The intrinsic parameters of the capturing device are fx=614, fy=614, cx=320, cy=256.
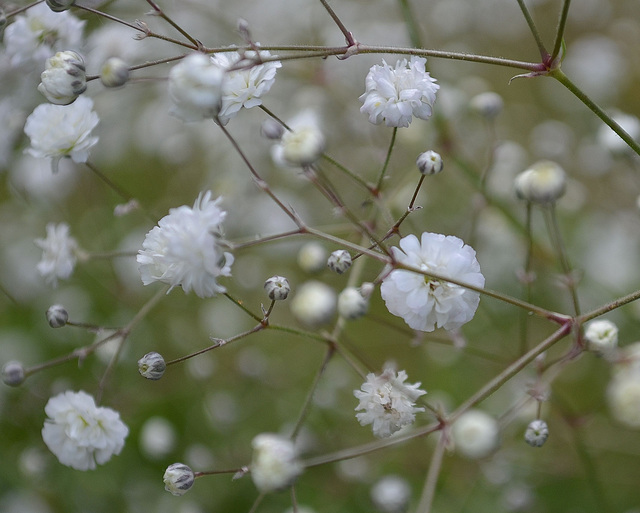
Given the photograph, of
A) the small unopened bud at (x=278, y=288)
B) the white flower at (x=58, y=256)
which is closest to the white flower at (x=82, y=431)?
the white flower at (x=58, y=256)

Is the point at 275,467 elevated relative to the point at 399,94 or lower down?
lower down

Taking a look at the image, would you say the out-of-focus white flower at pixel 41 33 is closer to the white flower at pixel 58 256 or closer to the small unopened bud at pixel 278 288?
the white flower at pixel 58 256

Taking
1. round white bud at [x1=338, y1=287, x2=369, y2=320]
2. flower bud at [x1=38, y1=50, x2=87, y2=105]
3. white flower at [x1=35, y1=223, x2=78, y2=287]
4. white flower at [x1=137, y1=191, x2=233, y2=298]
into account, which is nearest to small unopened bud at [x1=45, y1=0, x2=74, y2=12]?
flower bud at [x1=38, y1=50, x2=87, y2=105]

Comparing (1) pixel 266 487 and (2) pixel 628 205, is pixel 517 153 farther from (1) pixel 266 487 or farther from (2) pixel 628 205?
(1) pixel 266 487

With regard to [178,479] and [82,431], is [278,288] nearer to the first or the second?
[178,479]

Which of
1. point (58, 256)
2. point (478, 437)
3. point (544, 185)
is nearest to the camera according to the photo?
point (544, 185)

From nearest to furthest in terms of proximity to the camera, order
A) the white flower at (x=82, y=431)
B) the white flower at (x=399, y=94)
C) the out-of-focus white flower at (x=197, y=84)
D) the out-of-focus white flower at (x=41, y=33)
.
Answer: the out-of-focus white flower at (x=197, y=84) < the white flower at (x=399, y=94) < the white flower at (x=82, y=431) < the out-of-focus white flower at (x=41, y=33)

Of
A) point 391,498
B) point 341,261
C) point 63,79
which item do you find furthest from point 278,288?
point 391,498
